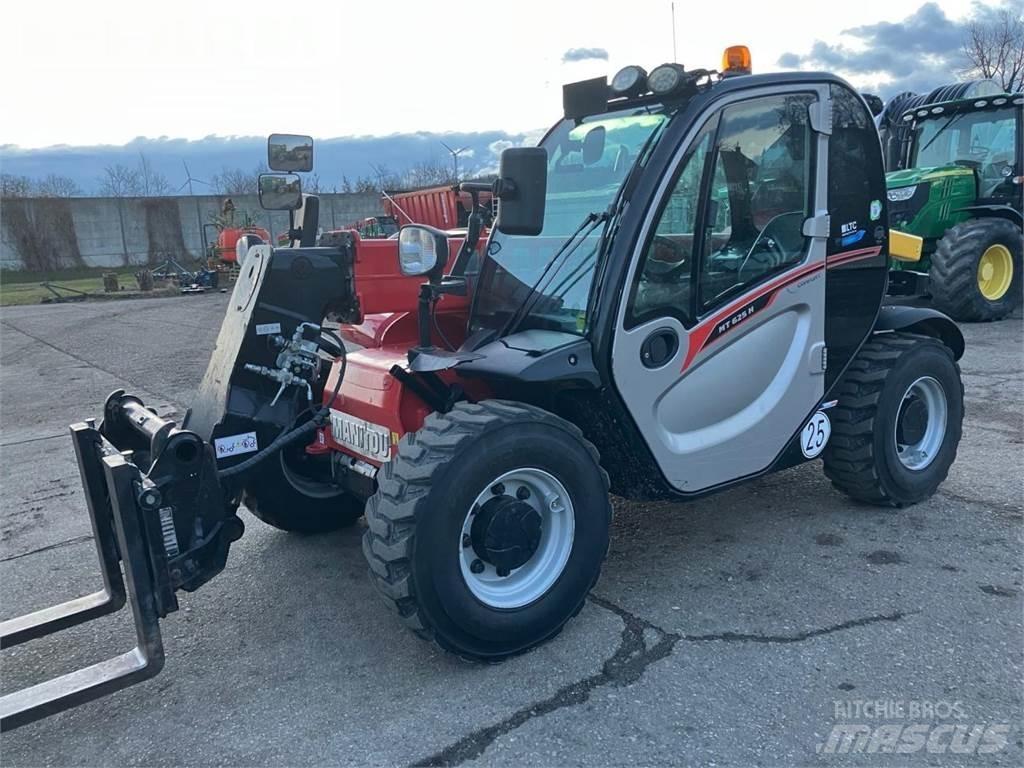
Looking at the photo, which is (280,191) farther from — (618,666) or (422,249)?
(618,666)

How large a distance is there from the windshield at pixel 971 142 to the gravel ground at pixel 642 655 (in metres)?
7.67

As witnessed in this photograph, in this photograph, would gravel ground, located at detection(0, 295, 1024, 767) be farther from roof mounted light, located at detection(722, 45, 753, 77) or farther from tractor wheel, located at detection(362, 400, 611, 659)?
roof mounted light, located at detection(722, 45, 753, 77)

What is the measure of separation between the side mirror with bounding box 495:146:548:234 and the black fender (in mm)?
2268

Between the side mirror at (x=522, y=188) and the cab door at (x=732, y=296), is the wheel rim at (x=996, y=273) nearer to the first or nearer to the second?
the cab door at (x=732, y=296)

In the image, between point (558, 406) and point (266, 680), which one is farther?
point (558, 406)

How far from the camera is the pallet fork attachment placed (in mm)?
2818

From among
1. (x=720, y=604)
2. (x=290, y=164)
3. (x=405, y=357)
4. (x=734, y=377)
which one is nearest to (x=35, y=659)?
(x=405, y=357)

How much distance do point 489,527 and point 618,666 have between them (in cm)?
72

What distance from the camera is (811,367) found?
402 centimetres

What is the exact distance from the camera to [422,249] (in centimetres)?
342

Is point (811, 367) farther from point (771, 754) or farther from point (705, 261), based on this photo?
point (771, 754)

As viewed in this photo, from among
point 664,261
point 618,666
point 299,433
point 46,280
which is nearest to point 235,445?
point 299,433

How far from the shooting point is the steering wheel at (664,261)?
11.2ft

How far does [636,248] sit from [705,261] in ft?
1.35
